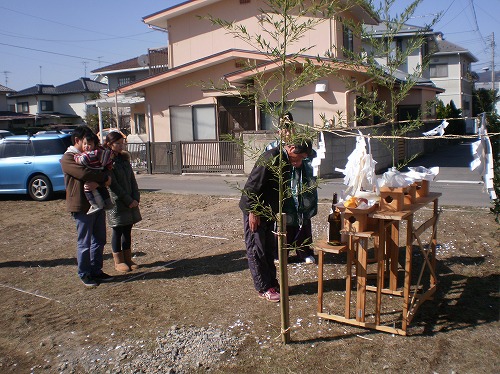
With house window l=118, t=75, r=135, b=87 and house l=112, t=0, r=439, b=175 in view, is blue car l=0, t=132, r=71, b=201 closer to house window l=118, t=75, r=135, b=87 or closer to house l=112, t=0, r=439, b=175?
house l=112, t=0, r=439, b=175

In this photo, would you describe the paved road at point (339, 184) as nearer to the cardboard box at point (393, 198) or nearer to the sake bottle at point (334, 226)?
the sake bottle at point (334, 226)

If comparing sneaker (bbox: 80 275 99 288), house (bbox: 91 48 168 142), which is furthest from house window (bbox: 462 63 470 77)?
sneaker (bbox: 80 275 99 288)

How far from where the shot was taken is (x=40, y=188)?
12.8 metres

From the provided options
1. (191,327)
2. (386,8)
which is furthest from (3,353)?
(386,8)

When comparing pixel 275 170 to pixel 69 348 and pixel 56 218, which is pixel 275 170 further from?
pixel 56 218

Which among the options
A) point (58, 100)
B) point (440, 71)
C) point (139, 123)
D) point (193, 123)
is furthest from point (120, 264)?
point (58, 100)

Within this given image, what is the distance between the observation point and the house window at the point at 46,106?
53.9 metres

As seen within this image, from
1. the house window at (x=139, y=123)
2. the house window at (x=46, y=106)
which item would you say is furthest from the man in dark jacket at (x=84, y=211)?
the house window at (x=46, y=106)

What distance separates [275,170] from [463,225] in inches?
198

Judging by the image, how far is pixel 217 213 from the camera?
9.77 m

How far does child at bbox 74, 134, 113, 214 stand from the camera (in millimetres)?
5519

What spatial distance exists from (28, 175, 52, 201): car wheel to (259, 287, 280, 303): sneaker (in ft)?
30.4

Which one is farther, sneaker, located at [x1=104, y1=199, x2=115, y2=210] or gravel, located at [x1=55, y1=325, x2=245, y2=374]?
sneaker, located at [x1=104, y1=199, x2=115, y2=210]

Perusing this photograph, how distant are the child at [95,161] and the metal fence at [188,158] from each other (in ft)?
33.9
